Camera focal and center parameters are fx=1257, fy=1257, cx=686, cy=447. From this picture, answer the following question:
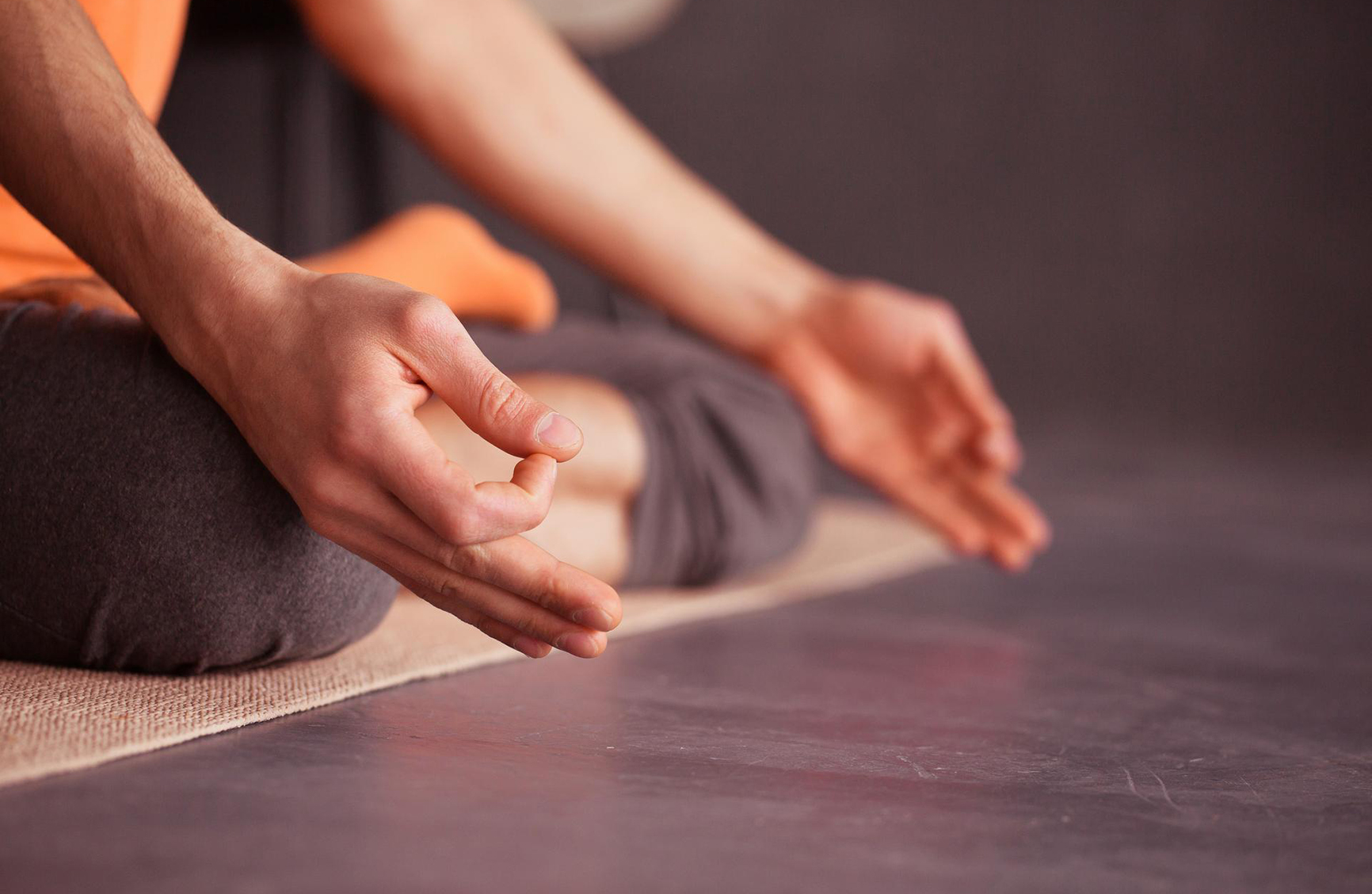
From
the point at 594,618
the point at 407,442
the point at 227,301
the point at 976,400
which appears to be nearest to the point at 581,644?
the point at 594,618

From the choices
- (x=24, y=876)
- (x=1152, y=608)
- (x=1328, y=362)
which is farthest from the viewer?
(x=1328, y=362)

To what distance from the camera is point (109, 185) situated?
2.00 ft

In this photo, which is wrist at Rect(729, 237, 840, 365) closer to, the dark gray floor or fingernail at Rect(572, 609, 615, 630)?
the dark gray floor

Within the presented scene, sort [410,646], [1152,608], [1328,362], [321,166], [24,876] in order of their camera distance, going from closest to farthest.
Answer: [24,876] → [410,646] → [1152,608] → [321,166] → [1328,362]

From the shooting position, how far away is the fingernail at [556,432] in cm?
55

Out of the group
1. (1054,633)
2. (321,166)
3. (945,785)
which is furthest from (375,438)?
(321,166)

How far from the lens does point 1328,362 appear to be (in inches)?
127

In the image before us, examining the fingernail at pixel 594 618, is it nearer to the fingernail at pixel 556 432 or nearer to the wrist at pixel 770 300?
the fingernail at pixel 556 432

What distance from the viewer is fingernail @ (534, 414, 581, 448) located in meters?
0.55

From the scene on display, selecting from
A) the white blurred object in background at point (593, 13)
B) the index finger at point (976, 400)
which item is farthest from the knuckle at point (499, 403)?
the white blurred object in background at point (593, 13)

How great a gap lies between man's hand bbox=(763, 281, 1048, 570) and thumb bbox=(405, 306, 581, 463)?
2.30 feet

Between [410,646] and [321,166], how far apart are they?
1.95 meters

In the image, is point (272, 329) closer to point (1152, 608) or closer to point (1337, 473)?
point (1152, 608)

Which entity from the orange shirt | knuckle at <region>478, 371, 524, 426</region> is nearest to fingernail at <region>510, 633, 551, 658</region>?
knuckle at <region>478, 371, 524, 426</region>
